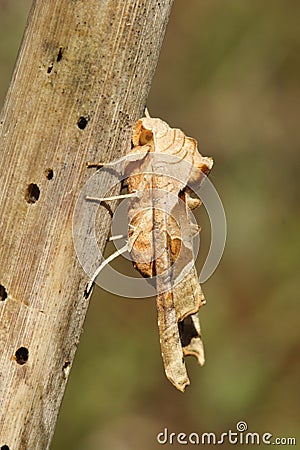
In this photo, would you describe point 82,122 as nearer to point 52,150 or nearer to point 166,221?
point 52,150

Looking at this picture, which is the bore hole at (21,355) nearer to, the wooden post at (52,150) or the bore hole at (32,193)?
the wooden post at (52,150)

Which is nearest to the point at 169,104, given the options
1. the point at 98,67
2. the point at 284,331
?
the point at 284,331

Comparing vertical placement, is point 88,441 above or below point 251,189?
below

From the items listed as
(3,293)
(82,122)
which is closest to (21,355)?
(3,293)

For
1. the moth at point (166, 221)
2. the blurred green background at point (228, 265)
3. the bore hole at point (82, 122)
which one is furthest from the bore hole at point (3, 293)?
the blurred green background at point (228, 265)

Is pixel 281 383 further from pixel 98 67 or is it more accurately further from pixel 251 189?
pixel 98 67

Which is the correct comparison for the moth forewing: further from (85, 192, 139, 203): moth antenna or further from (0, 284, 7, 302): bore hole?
(0, 284, 7, 302): bore hole

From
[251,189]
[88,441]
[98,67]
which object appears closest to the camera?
[98,67]

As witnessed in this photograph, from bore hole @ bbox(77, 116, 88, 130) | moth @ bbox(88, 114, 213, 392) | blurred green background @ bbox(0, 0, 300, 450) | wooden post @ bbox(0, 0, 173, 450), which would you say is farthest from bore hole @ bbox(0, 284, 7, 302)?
blurred green background @ bbox(0, 0, 300, 450)
